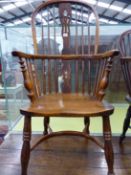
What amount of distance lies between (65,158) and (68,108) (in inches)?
18.8

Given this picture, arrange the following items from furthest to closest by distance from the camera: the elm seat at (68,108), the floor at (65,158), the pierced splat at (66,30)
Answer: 1. the pierced splat at (66,30)
2. the floor at (65,158)
3. the elm seat at (68,108)

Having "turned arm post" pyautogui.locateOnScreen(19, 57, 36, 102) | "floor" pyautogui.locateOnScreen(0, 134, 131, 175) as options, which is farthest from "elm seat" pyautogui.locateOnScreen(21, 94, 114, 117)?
"floor" pyautogui.locateOnScreen(0, 134, 131, 175)

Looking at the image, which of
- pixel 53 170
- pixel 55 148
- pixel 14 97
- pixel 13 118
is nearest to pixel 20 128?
pixel 13 118

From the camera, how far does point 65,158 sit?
1.34m

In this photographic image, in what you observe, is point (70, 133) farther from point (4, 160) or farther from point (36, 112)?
point (4, 160)

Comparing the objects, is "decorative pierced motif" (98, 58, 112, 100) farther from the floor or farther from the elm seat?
the floor

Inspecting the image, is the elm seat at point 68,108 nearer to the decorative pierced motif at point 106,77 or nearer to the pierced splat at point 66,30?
the decorative pierced motif at point 106,77

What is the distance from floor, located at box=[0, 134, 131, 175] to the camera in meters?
1.21

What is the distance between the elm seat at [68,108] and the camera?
953 mm

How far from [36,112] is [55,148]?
59 centimetres

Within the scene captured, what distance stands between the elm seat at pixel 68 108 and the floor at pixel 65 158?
15.4 inches

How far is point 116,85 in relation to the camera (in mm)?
2154

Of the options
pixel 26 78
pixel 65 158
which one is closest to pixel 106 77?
pixel 26 78

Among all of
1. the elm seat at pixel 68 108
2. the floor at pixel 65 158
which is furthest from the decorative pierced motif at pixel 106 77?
the floor at pixel 65 158
